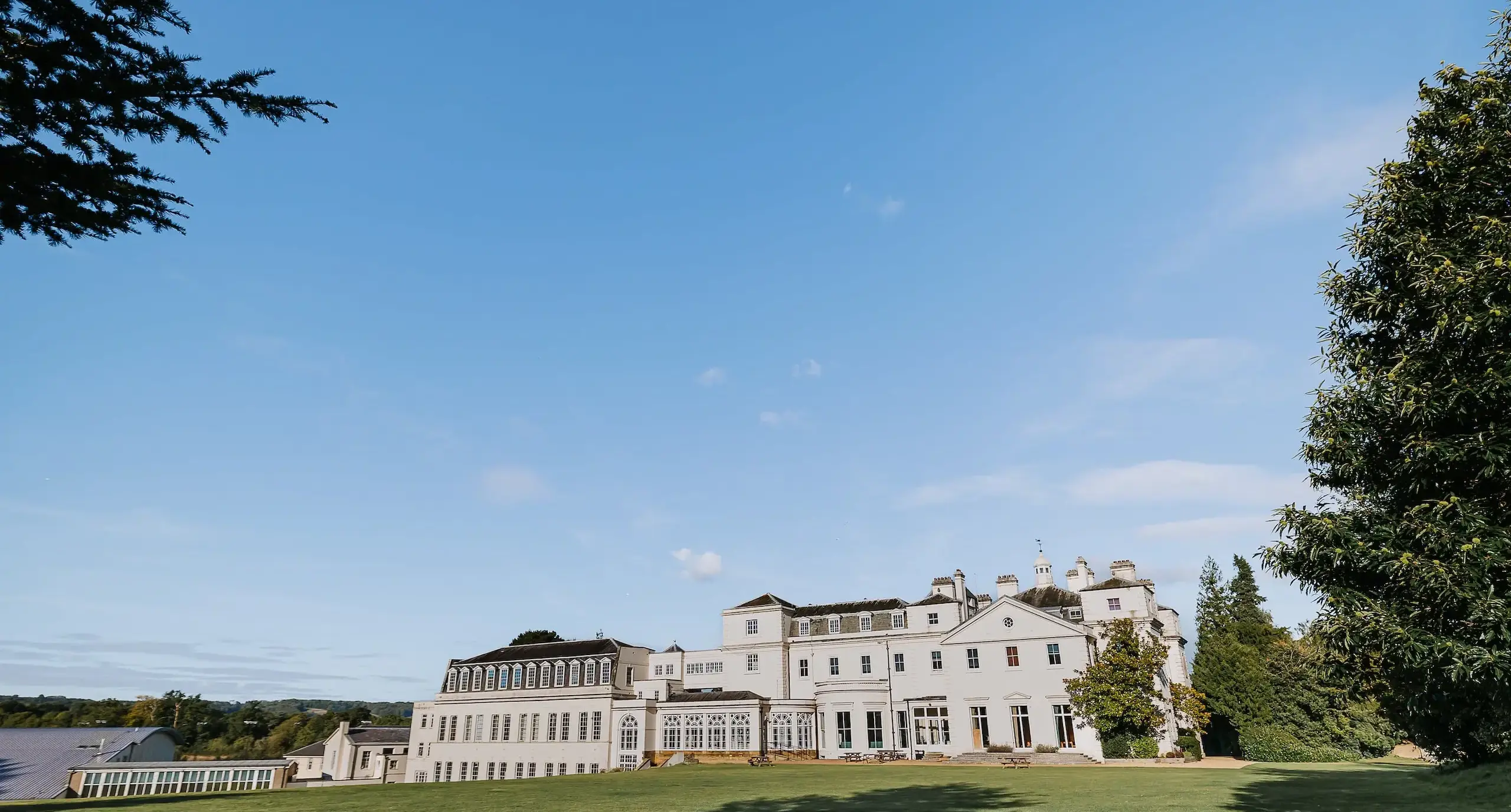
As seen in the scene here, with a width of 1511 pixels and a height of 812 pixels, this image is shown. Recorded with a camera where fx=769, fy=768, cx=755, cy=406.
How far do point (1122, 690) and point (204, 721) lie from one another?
4079 inches

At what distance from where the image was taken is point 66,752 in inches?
1938

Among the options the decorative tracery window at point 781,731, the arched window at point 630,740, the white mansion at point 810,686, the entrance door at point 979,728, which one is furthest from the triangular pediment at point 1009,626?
the arched window at point 630,740

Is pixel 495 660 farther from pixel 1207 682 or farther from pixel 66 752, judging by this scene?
pixel 1207 682

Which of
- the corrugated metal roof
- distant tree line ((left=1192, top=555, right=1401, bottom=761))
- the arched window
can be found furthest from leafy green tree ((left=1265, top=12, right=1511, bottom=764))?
the corrugated metal roof

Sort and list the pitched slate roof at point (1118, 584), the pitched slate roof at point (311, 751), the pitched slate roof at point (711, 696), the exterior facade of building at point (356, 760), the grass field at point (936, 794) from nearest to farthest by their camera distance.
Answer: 1. the grass field at point (936, 794)
2. the pitched slate roof at point (1118, 584)
3. the pitched slate roof at point (711, 696)
4. the exterior facade of building at point (356, 760)
5. the pitched slate roof at point (311, 751)

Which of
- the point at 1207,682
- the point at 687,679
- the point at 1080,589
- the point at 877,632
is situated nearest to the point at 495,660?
the point at 687,679

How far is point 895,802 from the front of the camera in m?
18.7

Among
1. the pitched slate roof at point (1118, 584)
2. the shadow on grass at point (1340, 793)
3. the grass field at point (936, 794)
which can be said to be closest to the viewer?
the shadow on grass at point (1340, 793)

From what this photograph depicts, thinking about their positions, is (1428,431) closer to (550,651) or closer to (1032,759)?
(1032,759)

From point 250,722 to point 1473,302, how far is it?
119 m

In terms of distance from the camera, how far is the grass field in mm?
17000

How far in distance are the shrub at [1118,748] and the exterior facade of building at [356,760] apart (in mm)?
52206

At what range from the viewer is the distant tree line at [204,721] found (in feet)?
265

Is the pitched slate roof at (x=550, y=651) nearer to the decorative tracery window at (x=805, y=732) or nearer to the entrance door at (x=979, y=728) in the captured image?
the decorative tracery window at (x=805, y=732)
